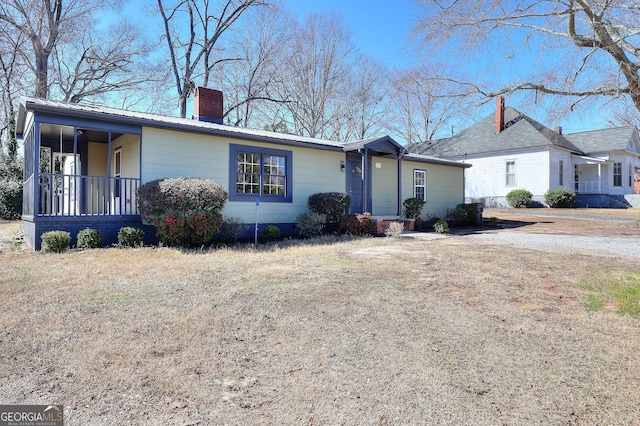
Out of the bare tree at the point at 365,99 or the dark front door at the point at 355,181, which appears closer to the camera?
the dark front door at the point at 355,181

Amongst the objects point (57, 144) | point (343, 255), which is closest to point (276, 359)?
point (343, 255)

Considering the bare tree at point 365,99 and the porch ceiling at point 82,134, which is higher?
the bare tree at point 365,99

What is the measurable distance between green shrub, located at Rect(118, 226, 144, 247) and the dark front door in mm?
6515

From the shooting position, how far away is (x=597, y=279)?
5.36 metres

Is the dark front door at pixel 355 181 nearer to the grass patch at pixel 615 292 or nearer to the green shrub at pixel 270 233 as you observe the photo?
the green shrub at pixel 270 233

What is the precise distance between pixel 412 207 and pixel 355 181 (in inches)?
90.3

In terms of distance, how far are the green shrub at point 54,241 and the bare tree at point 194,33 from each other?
57.7ft

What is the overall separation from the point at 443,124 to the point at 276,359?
102 feet

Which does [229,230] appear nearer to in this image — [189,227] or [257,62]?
[189,227]

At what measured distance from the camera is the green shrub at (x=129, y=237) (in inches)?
320

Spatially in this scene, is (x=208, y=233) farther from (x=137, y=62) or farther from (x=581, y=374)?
(x=137, y=62)

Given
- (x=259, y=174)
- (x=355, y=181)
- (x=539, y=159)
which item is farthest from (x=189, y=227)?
(x=539, y=159)

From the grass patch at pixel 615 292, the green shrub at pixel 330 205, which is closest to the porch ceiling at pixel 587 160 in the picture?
the green shrub at pixel 330 205

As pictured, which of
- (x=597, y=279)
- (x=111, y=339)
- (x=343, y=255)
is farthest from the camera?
(x=343, y=255)
